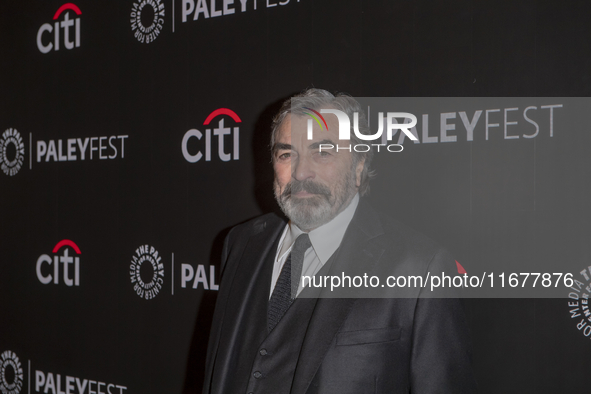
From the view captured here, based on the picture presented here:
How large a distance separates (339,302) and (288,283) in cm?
18

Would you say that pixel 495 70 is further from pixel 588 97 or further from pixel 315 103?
pixel 315 103

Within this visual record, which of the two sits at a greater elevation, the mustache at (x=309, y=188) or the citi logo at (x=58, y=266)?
the mustache at (x=309, y=188)

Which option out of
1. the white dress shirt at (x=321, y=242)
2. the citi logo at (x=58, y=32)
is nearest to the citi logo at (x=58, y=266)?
the citi logo at (x=58, y=32)

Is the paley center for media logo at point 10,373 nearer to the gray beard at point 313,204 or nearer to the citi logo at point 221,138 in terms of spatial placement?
the citi logo at point 221,138

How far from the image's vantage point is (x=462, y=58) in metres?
1.71

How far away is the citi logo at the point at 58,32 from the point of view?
102 inches

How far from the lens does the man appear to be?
1206 mm

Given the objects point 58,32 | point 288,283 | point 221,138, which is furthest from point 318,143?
point 58,32

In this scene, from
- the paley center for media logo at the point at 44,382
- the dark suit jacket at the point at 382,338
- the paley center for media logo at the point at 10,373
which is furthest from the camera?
the paley center for media logo at the point at 10,373

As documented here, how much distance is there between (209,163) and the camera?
2.20m

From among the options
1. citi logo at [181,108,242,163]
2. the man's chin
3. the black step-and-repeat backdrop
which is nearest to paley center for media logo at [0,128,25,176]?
the black step-and-repeat backdrop

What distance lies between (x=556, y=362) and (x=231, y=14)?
1845 millimetres

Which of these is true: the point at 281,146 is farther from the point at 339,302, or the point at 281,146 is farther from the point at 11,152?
the point at 11,152

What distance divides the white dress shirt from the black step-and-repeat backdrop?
385mm
